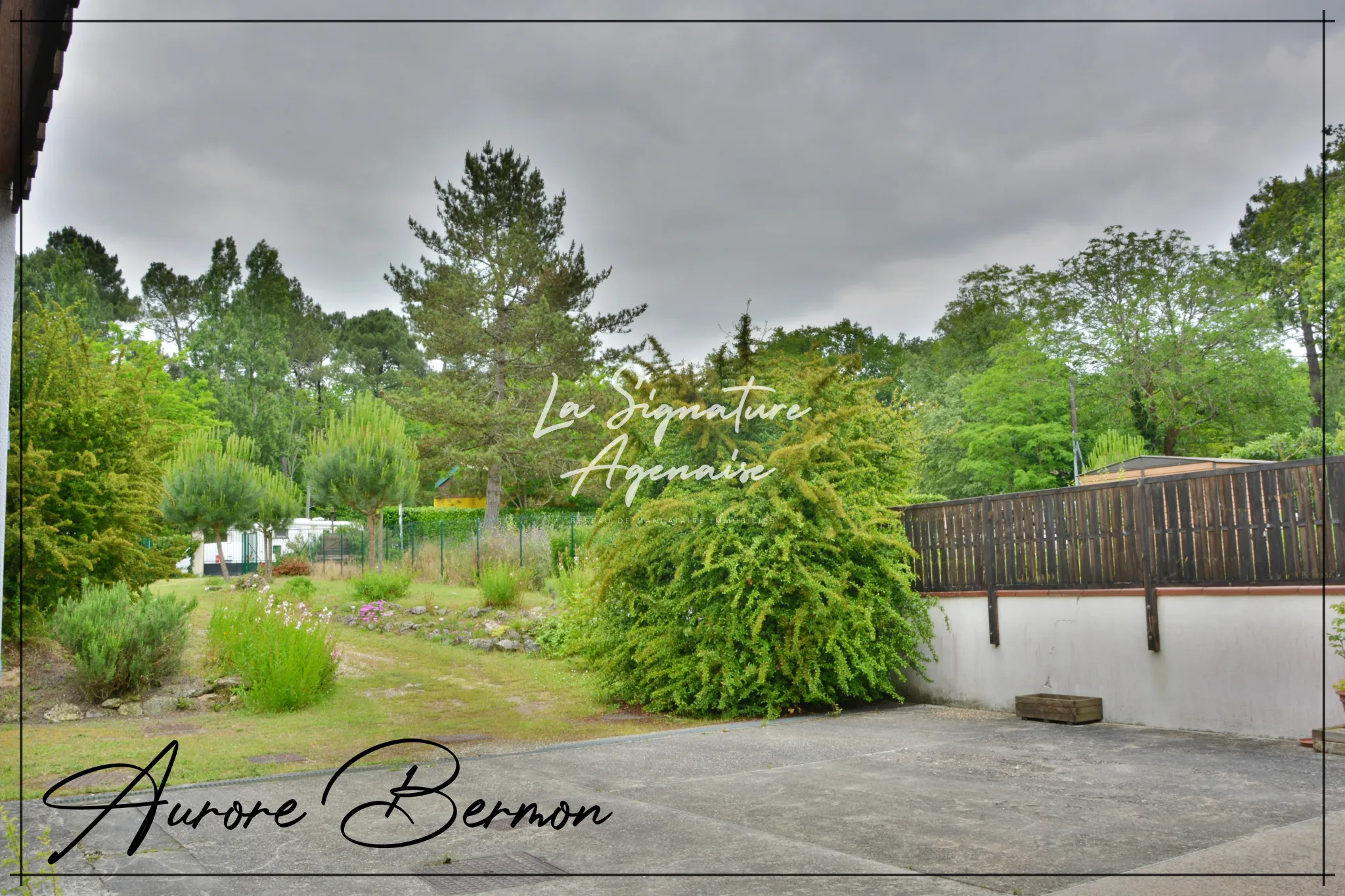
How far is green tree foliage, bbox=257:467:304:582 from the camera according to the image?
2227cm

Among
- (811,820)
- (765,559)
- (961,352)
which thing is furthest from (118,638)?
(961,352)

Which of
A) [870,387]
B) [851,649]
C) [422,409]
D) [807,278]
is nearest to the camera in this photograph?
[851,649]

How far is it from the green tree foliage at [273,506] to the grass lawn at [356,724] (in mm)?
8519

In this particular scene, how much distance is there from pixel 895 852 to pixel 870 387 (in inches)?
233

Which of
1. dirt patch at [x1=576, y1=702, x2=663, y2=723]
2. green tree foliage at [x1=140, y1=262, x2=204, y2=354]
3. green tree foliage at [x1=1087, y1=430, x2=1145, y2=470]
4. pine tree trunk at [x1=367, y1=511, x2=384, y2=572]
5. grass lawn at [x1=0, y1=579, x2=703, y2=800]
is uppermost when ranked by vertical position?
green tree foliage at [x1=140, y1=262, x2=204, y2=354]

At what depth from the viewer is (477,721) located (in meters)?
9.40

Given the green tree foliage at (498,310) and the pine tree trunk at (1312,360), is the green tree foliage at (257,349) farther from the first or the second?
the pine tree trunk at (1312,360)

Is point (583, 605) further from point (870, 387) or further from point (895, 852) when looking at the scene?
point (895, 852)

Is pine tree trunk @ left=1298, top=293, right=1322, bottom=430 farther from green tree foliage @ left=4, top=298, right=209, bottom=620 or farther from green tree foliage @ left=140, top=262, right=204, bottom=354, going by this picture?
green tree foliage @ left=140, top=262, right=204, bottom=354

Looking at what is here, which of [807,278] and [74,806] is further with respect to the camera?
[807,278]

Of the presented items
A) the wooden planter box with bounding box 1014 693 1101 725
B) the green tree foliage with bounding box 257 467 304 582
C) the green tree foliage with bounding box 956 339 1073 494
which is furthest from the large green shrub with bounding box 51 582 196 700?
the green tree foliage with bounding box 956 339 1073 494

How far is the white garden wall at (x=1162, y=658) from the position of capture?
738 centimetres

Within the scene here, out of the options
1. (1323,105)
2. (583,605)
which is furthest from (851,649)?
(1323,105)

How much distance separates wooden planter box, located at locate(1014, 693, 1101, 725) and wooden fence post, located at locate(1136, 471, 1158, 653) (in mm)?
739
